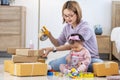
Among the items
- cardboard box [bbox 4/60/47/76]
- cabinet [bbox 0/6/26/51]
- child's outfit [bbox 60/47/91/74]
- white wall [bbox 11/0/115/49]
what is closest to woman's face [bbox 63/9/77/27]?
child's outfit [bbox 60/47/91/74]

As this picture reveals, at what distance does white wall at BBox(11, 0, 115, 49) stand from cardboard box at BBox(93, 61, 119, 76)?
306 cm

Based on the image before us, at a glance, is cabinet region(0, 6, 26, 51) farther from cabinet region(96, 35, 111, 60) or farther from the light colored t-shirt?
the light colored t-shirt

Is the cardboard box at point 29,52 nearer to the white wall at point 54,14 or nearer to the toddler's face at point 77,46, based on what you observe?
the toddler's face at point 77,46

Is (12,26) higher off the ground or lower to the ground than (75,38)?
higher

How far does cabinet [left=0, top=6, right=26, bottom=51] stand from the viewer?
523cm

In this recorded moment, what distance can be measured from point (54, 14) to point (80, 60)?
10.3 ft

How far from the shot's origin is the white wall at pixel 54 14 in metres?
5.63

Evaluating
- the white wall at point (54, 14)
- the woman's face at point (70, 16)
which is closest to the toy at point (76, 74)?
the woman's face at point (70, 16)

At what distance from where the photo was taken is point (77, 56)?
2.63 meters

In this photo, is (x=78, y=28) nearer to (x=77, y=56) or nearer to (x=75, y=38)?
(x=75, y=38)

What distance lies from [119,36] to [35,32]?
2.07 meters

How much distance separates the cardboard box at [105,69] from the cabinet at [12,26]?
2.88m

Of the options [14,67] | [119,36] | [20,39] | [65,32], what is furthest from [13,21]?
[14,67]

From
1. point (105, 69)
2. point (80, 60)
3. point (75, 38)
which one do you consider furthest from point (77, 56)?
point (105, 69)
